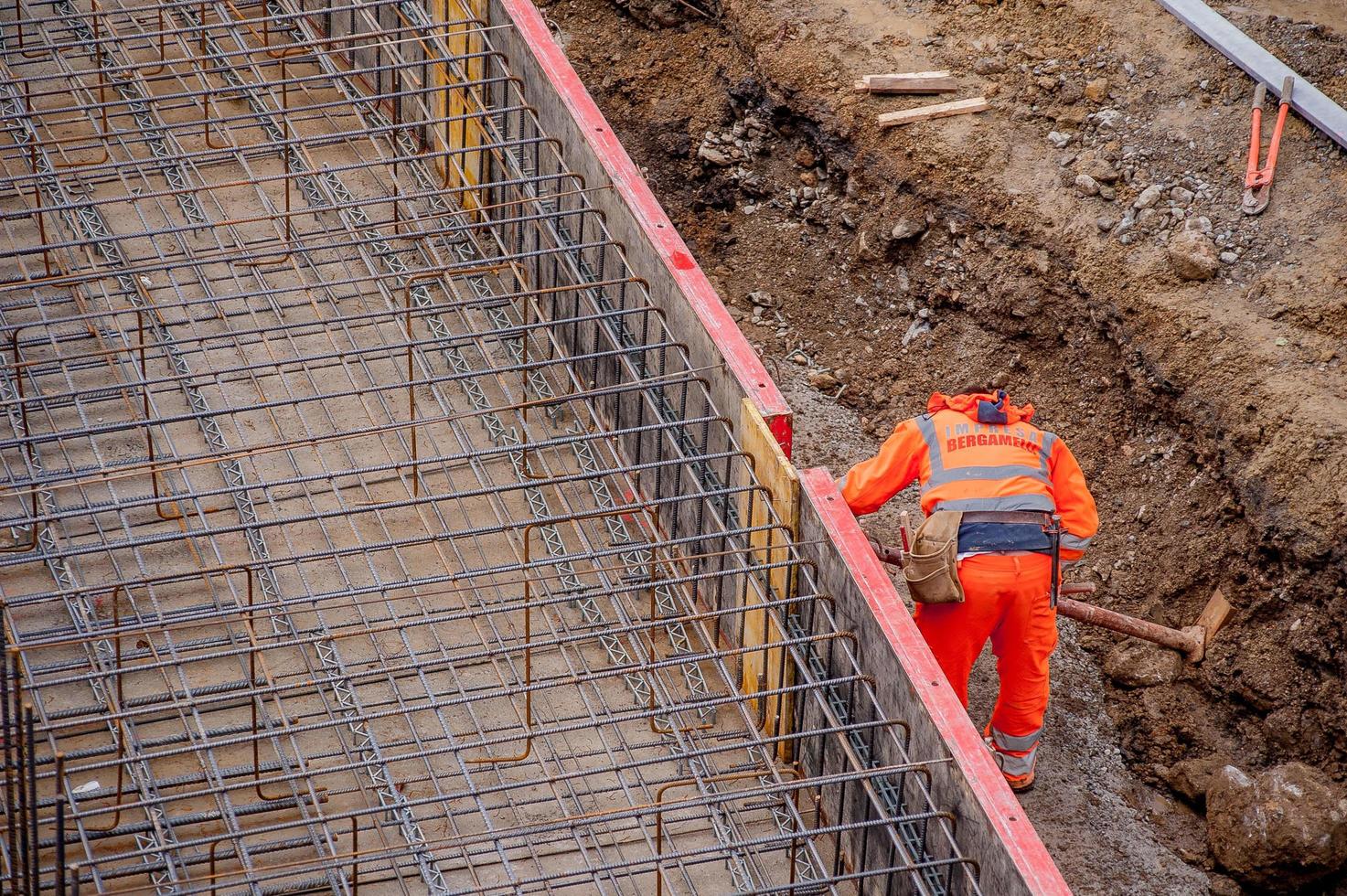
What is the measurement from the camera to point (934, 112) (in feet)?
37.5

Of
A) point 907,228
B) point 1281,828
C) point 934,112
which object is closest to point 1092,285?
point 907,228

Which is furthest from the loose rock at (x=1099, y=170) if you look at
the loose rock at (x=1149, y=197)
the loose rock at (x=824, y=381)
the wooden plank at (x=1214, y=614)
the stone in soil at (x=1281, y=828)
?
the stone in soil at (x=1281, y=828)

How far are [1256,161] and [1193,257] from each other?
75 cm

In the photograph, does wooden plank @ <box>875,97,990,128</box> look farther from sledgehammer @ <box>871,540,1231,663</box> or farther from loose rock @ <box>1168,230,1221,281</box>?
sledgehammer @ <box>871,540,1231,663</box>

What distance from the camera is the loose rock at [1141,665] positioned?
9430 mm

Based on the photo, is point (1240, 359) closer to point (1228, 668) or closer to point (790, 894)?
point (1228, 668)

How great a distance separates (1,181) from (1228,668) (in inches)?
268

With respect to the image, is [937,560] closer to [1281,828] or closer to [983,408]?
[983,408]

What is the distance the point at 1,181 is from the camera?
31.9ft

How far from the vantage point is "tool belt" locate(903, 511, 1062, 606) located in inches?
325

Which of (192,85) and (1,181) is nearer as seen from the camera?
(1,181)

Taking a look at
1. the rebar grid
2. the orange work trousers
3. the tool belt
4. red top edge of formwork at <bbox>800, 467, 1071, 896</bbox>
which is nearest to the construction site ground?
the orange work trousers

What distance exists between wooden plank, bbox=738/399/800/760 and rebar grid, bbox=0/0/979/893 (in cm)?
4

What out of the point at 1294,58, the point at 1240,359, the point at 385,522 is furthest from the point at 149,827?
the point at 1294,58
